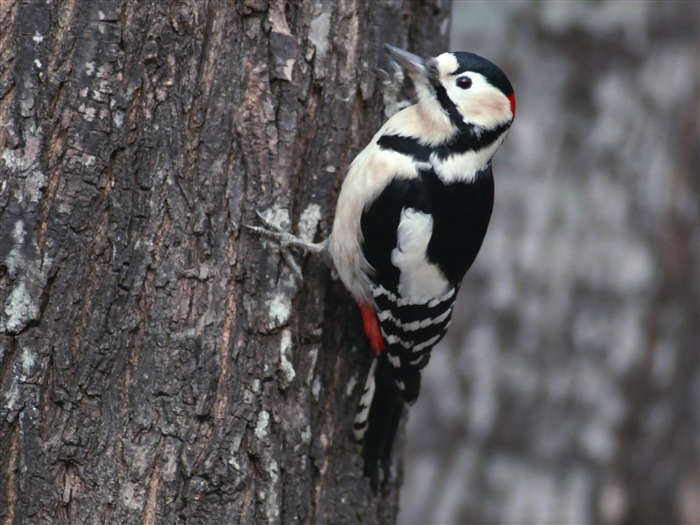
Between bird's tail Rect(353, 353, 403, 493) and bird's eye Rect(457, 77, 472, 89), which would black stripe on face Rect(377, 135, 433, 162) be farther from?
bird's tail Rect(353, 353, 403, 493)

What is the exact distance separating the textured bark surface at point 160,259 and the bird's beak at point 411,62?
0.51 ft

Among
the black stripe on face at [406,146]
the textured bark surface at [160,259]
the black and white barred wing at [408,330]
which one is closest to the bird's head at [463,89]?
the black stripe on face at [406,146]

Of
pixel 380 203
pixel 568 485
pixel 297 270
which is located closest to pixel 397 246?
pixel 380 203

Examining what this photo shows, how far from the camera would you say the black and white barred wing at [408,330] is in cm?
314

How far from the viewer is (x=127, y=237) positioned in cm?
260

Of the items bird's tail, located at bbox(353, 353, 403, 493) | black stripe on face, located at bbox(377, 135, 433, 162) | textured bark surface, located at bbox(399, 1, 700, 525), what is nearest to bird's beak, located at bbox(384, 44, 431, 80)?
black stripe on face, located at bbox(377, 135, 433, 162)

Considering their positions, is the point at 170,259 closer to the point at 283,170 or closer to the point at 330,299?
the point at 283,170

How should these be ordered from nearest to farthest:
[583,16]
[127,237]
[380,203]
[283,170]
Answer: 1. [127,237]
2. [283,170]
3. [380,203]
4. [583,16]

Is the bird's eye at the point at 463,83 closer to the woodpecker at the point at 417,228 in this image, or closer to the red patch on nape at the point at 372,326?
the woodpecker at the point at 417,228

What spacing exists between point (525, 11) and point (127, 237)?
3356 mm

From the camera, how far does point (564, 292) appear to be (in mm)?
5035

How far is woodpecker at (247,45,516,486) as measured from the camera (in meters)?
3.10

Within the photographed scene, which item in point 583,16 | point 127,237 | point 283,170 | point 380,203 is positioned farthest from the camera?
point 583,16

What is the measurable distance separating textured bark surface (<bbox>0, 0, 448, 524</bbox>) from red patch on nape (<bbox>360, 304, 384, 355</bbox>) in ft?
0.91
